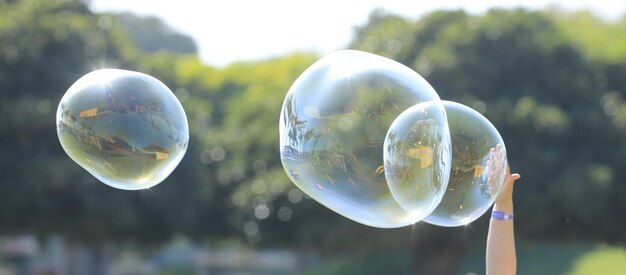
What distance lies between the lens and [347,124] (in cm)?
369

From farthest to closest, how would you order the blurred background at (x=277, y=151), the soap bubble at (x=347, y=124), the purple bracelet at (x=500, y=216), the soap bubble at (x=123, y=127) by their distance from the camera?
the blurred background at (x=277, y=151)
the soap bubble at (x=123, y=127)
the soap bubble at (x=347, y=124)
the purple bracelet at (x=500, y=216)

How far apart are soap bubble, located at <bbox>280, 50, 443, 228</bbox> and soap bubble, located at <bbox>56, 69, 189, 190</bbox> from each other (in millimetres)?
1119

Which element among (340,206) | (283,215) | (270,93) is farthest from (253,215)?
(340,206)

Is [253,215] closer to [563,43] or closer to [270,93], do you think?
[270,93]

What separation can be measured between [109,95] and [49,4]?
11.4 meters

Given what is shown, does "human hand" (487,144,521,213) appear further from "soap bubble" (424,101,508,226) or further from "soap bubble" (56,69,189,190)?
"soap bubble" (56,69,189,190)

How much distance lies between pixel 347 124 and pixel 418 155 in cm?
32

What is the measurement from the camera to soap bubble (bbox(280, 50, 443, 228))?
367 centimetres

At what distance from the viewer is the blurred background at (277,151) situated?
528 inches

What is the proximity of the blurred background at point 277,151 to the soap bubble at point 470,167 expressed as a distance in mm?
8884

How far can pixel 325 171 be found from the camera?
382cm

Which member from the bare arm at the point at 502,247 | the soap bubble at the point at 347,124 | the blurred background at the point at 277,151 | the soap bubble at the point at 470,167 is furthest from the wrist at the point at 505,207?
the blurred background at the point at 277,151

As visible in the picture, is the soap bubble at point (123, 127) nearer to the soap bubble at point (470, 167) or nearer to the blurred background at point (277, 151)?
the soap bubble at point (470, 167)

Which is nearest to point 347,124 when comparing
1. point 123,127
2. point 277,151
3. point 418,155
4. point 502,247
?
point 418,155
